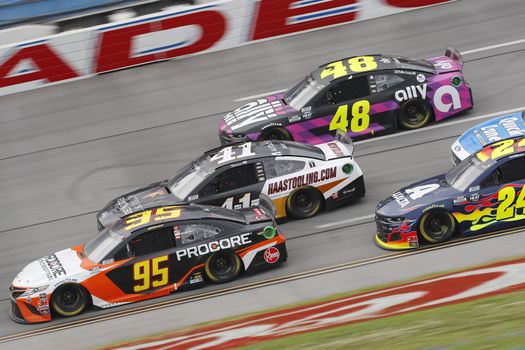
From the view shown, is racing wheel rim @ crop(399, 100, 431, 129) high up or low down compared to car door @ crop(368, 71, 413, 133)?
down

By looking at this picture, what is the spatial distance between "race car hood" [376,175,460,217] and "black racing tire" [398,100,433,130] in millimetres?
4148

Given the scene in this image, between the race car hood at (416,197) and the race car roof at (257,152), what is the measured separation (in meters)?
1.96

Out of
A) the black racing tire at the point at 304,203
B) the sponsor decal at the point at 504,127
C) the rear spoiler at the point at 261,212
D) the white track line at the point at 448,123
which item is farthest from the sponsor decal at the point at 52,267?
the sponsor decal at the point at 504,127

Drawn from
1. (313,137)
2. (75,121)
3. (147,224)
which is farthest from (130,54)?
(147,224)

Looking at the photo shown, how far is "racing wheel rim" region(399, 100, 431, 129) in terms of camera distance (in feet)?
61.9

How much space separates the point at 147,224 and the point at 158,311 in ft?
4.31

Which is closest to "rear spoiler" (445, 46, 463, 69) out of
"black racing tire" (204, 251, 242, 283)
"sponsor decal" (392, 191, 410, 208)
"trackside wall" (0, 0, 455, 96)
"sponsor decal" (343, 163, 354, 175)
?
"sponsor decal" (343, 163, 354, 175)

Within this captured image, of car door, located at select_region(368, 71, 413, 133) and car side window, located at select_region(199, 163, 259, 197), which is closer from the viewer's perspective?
car side window, located at select_region(199, 163, 259, 197)

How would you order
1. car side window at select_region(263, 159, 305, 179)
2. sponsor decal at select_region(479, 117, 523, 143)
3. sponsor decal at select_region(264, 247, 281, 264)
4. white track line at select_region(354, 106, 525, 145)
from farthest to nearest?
1. white track line at select_region(354, 106, 525, 145)
2. sponsor decal at select_region(479, 117, 523, 143)
3. car side window at select_region(263, 159, 305, 179)
4. sponsor decal at select_region(264, 247, 281, 264)

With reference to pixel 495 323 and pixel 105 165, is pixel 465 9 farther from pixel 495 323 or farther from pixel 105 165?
pixel 495 323

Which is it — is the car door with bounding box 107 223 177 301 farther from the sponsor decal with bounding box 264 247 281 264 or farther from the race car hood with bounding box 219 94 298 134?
the race car hood with bounding box 219 94 298 134

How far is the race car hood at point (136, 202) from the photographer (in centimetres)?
1598

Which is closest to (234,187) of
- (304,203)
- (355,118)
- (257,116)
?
(304,203)

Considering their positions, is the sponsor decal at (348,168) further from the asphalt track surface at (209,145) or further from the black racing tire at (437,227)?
the black racing tire at (437,227)
